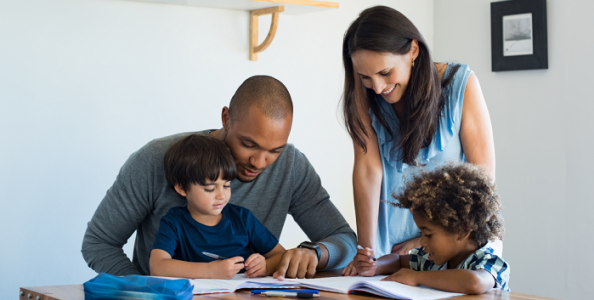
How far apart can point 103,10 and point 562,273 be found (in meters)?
2.28

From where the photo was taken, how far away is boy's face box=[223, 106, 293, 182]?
4.77ft

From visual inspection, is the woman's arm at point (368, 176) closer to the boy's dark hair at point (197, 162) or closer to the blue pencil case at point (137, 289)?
the boy's dark hair at point (197, 162)

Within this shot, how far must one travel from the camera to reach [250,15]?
2643mm

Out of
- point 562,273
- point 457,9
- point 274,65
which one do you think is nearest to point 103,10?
point 274,65

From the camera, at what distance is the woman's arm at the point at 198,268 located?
4.09 ft

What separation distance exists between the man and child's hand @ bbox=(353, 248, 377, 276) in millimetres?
103

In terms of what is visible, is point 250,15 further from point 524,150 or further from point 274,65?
point 524,150

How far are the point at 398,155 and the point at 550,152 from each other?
4.87 feet

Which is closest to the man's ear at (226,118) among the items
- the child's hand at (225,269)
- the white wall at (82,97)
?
the child's hand at (225,269)

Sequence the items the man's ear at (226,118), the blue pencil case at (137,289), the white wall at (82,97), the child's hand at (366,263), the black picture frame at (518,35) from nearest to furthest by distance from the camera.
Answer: the blue pencil case at (137,289), the child's hand at (366,263), the man's ear at (226,118), the white wall at (82,97), the black picture frame at (518,35)

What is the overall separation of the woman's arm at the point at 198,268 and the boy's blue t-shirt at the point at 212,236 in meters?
0.06

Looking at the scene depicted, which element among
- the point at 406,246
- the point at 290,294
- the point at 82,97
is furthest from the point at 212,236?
the point at 82,97

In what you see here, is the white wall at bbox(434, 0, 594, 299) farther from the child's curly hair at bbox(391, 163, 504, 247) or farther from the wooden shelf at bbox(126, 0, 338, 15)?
the child's curly hair at bbox(391, 163, 504, 247)

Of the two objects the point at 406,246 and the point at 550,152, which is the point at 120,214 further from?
the point at 550,152
